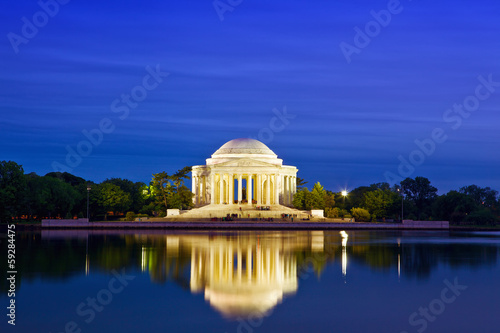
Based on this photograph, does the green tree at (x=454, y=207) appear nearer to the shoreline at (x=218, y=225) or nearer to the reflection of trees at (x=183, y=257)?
the shoreline at (x=218, y=225)

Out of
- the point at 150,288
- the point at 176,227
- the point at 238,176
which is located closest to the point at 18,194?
the point at 176,227

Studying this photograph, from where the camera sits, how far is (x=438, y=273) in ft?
115

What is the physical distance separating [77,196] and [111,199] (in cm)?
628

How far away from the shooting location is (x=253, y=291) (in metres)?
28.1

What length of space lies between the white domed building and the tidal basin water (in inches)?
3013

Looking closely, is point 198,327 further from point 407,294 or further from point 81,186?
point 81,186

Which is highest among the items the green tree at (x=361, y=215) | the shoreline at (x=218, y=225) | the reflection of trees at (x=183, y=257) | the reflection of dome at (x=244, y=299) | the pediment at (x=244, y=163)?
the pediment at (x=244, y=163)

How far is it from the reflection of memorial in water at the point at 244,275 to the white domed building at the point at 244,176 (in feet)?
236

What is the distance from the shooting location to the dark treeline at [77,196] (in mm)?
89812

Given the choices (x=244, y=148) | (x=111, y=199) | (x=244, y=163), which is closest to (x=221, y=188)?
(x=244, y=163)

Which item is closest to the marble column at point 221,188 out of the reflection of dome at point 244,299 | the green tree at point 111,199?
the green tree at point 111,199

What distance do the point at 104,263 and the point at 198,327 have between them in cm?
1826

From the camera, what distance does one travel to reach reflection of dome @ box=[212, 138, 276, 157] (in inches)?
5167

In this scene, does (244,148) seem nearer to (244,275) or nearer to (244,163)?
(244,163)
